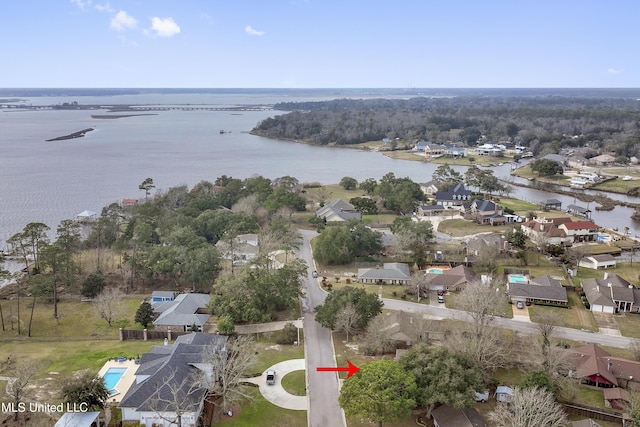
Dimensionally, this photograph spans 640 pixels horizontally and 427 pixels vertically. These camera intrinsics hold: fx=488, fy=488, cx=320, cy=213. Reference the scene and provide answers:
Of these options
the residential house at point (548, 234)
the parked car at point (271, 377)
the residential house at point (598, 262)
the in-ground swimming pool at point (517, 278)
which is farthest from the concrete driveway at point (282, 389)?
the residential house at point (548, 234)

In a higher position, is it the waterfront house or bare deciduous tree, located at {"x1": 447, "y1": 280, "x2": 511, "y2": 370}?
bare deciduous tree, located at {"x1": 447, "y1": 280, "x2": 511, "y2": 370}

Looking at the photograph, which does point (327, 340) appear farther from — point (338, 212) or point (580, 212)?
point (580, 212)

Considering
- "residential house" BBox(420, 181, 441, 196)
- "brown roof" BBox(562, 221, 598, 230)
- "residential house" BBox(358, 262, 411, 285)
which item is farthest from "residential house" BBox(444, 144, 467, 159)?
"residential house" BBox(358, 262, 411, 285)

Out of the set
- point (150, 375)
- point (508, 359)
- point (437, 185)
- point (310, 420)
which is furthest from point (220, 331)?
point (437, 185)

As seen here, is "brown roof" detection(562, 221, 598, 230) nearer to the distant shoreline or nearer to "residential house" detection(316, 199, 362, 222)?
"residential house" detection(316, 199, 362, 222)

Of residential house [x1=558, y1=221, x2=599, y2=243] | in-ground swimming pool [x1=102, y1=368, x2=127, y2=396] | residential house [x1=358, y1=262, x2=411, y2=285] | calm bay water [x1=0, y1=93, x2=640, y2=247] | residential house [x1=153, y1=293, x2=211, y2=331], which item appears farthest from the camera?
calm bay water [x1=0, y1=93, x2=640, y2=247]
